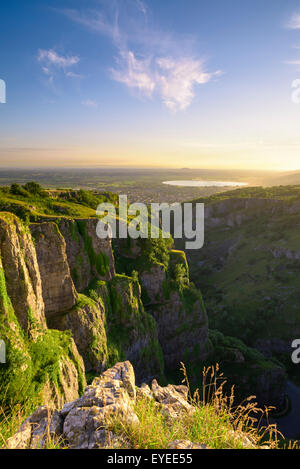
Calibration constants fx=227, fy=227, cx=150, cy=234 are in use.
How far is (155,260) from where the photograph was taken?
132 feet

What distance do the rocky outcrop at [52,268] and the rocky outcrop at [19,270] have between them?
3956 mm

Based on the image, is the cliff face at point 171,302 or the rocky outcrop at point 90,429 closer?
the rocky outcrop at point 90,429

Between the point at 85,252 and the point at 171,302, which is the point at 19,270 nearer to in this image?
the point at 85,252

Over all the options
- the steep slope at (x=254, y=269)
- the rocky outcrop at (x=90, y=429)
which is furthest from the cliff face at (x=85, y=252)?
the steep slope at (x=254, y=269)

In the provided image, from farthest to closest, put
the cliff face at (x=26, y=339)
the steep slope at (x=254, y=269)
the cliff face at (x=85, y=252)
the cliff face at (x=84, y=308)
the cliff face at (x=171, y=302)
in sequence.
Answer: the steep slope at (x=254, y=269), the cliff face at (x=171, y=302), the cliff face at (x=85, y=252), the cliff face at (x=84, y=308), the cliff face at (x=26, y=339)

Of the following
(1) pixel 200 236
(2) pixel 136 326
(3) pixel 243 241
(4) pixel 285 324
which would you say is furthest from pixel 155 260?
(1) pixel 200 236

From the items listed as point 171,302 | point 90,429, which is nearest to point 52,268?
point 90,429

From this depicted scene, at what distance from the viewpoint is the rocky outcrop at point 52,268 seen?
20031mm

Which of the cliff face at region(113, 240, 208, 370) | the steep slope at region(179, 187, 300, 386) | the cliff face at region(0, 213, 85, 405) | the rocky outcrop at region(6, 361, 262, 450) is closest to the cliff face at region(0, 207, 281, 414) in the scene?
the cliff face at region(0, 213, 85, 405)

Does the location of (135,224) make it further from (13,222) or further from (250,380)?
(250,380)

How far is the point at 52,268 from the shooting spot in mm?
20828

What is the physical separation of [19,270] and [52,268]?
6.61 meters

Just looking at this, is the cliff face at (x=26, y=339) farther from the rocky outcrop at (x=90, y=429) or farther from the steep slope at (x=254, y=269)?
the steep slope at (x=254, y=269)
